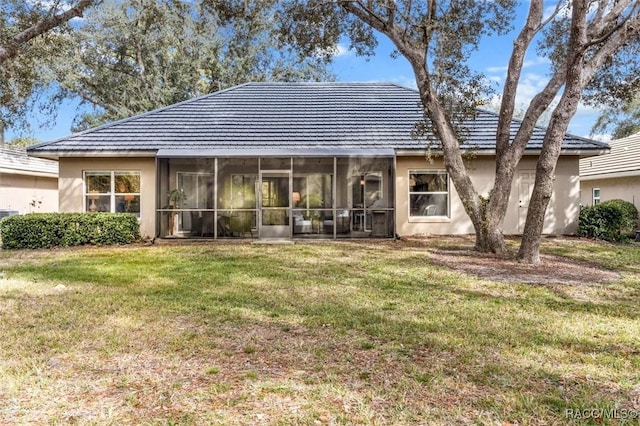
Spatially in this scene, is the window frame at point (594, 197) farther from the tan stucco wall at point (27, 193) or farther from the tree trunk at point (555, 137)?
the tan stucco wall at point (27, 193)

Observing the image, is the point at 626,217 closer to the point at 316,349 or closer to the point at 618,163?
the point at 618,163

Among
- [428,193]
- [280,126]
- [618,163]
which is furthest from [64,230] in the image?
[618,163]

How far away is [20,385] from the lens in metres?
3.31

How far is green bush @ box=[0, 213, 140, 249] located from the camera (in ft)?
38.8

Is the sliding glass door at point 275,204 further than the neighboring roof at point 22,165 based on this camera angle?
No

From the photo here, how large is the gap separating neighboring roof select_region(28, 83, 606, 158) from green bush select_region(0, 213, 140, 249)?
7.78 ft

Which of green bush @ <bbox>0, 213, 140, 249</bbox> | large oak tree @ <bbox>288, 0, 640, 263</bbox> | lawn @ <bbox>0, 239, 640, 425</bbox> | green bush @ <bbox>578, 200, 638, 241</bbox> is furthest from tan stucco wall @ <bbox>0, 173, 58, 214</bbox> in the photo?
green bush @ <bbox>578, 200, 638, 241</bbox>

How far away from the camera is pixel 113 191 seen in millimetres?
14336

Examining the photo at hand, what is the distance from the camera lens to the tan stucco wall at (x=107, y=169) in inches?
555

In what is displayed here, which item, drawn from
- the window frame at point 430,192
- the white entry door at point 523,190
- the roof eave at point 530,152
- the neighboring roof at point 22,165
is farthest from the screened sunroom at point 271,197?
the neighboring roof at point 22,165

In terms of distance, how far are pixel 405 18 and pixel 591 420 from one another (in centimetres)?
1025

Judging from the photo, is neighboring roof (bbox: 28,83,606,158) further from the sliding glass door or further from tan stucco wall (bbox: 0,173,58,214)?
tan stucco wall (bbox: 0,173,58,214)

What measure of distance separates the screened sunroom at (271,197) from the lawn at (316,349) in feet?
20.3

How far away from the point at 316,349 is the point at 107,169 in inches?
497
